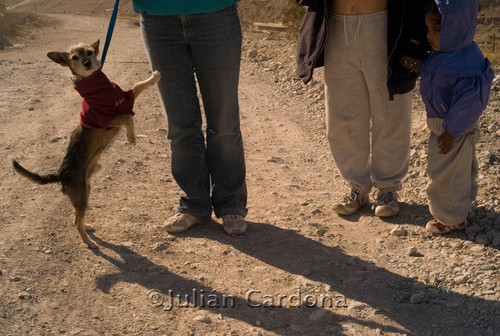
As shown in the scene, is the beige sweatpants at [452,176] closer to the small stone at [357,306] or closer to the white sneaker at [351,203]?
the white sneaker at [351,203]

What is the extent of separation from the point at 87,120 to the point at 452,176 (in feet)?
8.08

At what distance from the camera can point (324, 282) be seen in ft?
11.6

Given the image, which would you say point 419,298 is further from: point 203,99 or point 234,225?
point 203,99

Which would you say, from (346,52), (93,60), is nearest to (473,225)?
(346,52)

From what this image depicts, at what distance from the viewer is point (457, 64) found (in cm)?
346

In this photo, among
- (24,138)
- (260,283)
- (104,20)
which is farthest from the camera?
(104,20)

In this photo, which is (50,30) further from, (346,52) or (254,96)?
(346,52)

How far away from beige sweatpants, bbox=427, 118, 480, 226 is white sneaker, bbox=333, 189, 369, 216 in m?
0.66

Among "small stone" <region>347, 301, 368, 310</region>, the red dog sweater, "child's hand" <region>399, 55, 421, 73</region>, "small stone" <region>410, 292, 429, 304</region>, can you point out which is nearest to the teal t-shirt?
the red dog sweater

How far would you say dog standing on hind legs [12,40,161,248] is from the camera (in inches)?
150

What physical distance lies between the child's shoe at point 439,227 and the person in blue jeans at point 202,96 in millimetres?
1307

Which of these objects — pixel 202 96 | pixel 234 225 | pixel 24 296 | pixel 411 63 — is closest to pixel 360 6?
pixel 411 63

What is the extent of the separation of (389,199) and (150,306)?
1.98m

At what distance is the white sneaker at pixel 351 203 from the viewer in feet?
14.5
